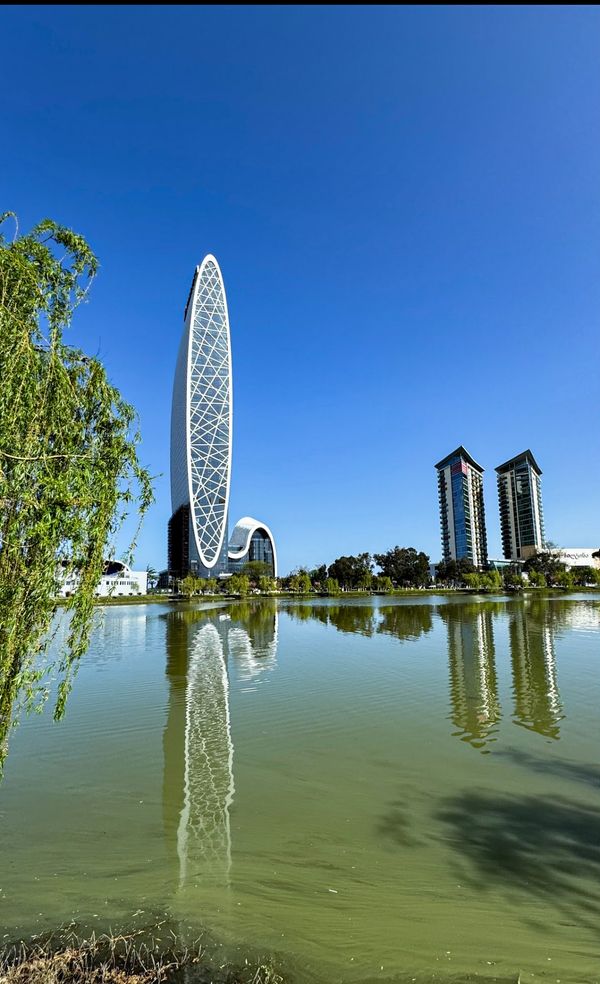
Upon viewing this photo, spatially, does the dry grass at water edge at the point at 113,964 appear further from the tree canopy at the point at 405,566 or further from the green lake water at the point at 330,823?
the tree canopy at the point at 405,566

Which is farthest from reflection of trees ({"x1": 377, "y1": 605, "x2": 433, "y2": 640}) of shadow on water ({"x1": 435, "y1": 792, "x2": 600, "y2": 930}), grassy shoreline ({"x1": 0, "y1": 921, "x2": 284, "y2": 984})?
grassy shoreline ({"x1": 0, "y1": 921, "x2": 284, "y2": 984})

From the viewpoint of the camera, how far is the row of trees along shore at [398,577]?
4555 inches

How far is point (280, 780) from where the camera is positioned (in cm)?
962

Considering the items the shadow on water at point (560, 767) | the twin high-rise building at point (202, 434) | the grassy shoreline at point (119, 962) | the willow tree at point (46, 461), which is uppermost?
the twin high-rise building at point (202, 434)

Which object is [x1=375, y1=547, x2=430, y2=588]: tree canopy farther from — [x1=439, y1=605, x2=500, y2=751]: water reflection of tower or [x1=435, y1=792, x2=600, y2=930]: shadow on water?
[x1=435, y1=792, x2=600, y2=930]: shadow on water

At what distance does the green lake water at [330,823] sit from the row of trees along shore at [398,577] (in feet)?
304

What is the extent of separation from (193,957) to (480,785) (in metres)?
6.05

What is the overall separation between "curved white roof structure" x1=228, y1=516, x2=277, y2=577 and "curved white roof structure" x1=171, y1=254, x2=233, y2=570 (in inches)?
1589

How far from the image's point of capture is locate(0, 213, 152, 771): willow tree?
531cm

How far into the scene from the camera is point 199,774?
999 cm

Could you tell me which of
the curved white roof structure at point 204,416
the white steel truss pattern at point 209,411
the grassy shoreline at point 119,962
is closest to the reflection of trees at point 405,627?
the grassy shoreline at point 119,962

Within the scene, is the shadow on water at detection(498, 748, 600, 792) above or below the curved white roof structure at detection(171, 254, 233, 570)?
below

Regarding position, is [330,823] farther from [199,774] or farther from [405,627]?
[405,627]

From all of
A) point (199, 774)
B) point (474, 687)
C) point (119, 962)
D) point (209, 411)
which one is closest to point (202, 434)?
point (209, 411)
